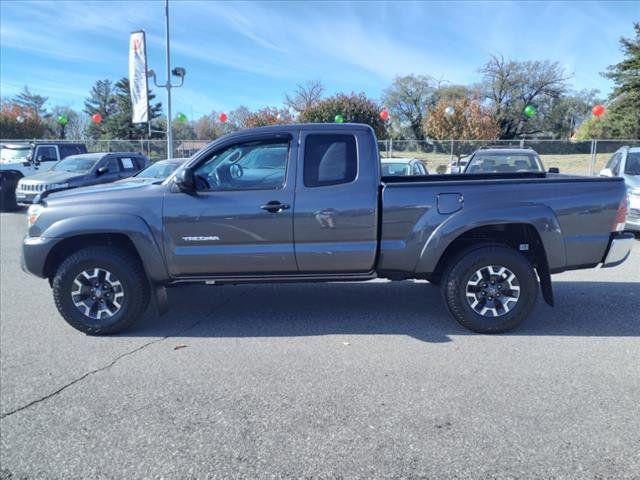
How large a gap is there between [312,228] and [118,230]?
1.83 m

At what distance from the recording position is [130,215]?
4.61m

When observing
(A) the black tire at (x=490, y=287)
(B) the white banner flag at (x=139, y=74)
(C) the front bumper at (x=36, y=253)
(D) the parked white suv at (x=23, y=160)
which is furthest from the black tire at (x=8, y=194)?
(A) the black tire at (x=490, y=287)

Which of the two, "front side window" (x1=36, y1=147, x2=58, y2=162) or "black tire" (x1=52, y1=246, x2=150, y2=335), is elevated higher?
"front side window" (x1=36, y1=147, x2=58, y2=162)

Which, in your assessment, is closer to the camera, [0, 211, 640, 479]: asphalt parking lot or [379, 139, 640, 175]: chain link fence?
[0, 211, 640, 479]: asphalt parking lot

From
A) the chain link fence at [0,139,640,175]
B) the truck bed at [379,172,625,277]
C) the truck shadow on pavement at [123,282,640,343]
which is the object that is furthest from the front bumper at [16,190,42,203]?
the chain link fence at [0,139,640,175]

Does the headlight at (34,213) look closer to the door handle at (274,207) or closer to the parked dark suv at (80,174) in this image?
the door handle at (274,207)

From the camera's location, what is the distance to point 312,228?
461 cm

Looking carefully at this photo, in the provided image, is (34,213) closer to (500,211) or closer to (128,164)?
(500,211)

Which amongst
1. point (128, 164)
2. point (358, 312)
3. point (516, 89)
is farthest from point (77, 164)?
point (516, 89)

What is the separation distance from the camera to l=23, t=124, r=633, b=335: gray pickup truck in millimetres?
4586

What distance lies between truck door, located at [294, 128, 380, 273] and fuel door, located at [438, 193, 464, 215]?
61cm

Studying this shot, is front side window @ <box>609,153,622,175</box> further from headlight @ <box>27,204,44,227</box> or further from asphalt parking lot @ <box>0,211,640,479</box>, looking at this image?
headlight @ <box>27,204,44,227</box>

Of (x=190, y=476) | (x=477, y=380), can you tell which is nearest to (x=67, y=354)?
(x=190, y=476)

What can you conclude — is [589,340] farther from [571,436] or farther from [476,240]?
[571,436]
